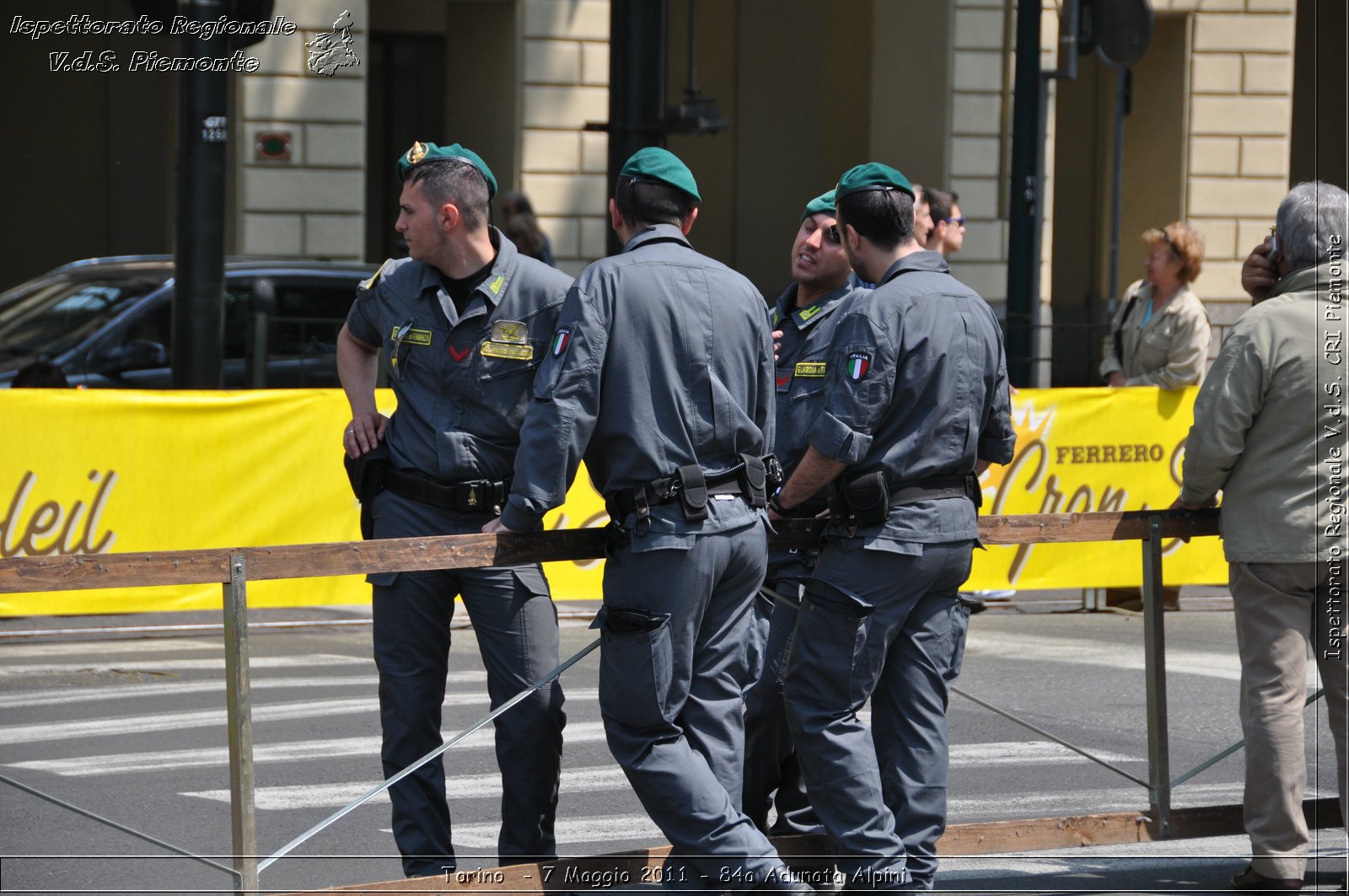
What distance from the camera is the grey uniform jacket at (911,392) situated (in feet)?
15.5

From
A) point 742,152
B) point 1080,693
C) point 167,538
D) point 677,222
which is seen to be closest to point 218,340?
point 167,538

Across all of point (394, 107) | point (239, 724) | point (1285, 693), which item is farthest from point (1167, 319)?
point (394, 107)

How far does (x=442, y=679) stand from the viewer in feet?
16.6

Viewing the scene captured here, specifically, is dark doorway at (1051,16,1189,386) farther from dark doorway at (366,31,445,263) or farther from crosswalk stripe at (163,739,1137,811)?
crosswalk stripe at (163,739,1137,811)

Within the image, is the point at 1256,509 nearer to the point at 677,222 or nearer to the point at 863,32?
the point at 677,222

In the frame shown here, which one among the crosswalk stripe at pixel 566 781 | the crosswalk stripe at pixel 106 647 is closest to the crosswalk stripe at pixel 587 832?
the crosswalk stripe at pixel 566 781

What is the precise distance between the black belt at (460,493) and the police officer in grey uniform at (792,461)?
857mm

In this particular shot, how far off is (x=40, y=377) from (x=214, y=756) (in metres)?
4.62

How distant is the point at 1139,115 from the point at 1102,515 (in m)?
16.6

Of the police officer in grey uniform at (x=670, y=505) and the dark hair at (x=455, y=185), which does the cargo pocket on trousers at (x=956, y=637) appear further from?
the dark hair at (x=455, y=185)

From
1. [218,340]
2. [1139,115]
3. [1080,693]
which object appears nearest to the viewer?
[1080,693]

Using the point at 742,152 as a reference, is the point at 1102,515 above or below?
below

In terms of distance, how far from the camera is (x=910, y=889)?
188 inches

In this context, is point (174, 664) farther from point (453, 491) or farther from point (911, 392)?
point (911, 392)
